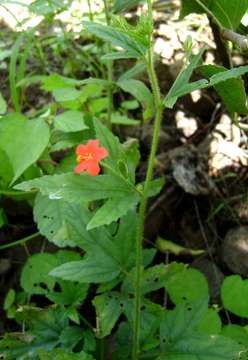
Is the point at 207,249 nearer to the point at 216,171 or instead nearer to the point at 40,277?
the point at 216,171

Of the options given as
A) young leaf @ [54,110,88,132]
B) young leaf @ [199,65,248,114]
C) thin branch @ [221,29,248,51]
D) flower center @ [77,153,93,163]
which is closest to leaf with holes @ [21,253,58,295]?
young leaf @ [54,110,88,132]

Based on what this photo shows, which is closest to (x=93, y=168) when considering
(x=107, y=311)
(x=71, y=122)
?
(x=107, y=311)

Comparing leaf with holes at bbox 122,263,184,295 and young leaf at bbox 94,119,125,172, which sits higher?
young leaf at bbox 94,119,125,172

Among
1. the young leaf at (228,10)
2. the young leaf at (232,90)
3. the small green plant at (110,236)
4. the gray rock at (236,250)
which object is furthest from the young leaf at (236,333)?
the young leaf at (228,10)

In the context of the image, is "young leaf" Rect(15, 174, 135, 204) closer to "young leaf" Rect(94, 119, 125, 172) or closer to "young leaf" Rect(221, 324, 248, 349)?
"young leaf" Rect(94, 119, 125, 172)

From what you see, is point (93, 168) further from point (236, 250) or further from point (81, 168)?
point (236, 250)

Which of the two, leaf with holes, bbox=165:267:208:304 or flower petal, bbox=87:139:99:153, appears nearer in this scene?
flower petal, bbox=87:139:99:153

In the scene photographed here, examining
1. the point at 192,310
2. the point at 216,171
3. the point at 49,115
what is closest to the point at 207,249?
the point at 216,171
